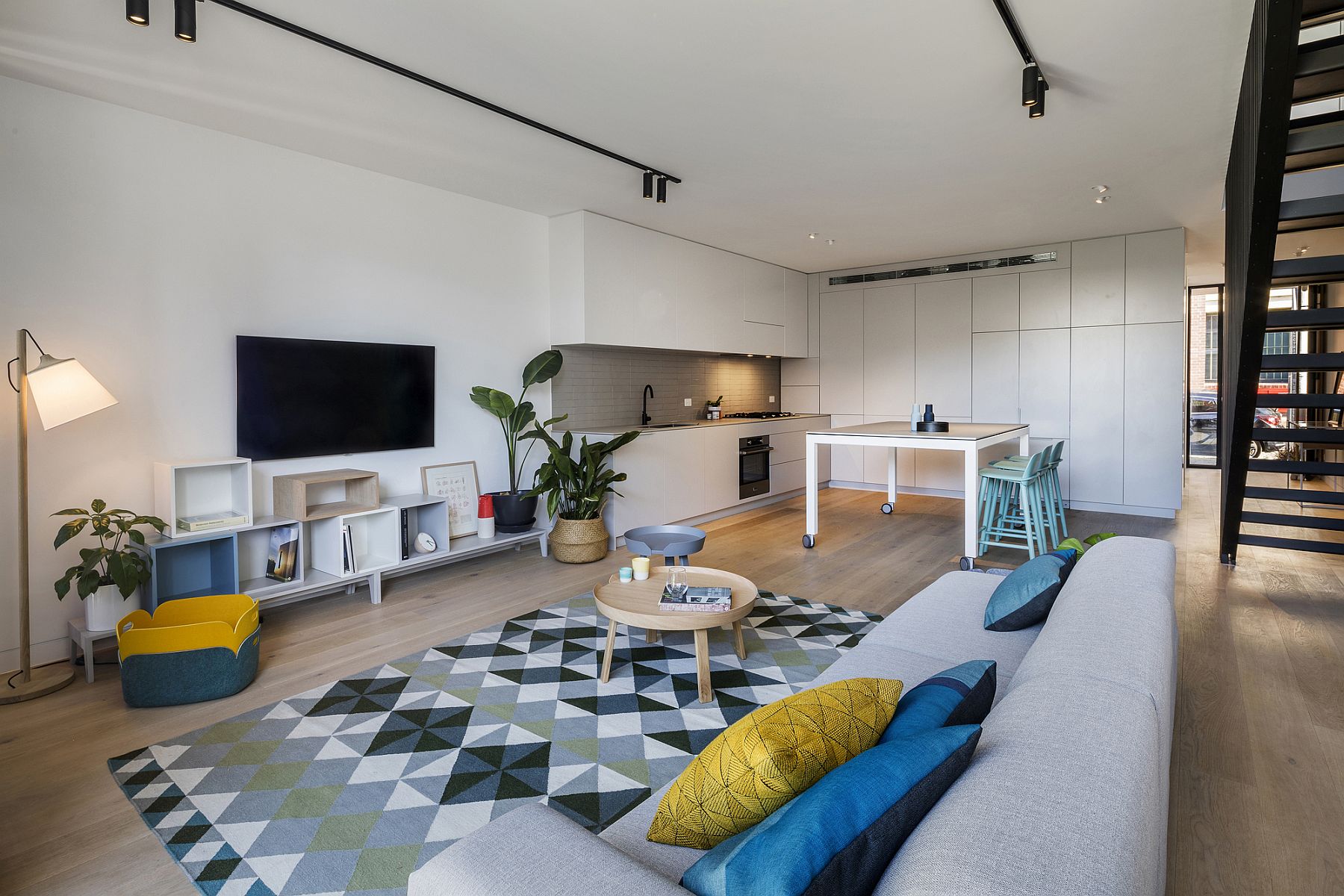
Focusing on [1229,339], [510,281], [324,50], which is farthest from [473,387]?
[1229,339]

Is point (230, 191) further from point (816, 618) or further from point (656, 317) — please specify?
point (816, 618)

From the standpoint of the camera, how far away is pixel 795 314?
25.6 feet

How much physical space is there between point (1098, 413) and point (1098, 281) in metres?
1.17

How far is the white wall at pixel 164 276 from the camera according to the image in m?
3.02

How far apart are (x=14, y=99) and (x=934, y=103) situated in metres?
4.04

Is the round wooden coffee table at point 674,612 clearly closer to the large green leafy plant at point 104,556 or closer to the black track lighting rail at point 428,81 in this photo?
the large green leafy plant at point 104,556

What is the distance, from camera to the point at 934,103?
10.7 feet

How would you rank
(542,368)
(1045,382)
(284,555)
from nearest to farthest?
(284,555)
(542,368)
(1045,382)

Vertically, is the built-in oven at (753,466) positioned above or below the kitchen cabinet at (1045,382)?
below

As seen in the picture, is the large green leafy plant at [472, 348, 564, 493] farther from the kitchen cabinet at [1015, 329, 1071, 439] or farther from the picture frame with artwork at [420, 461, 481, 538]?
the kitchen cabinet at [1015, 329, 1071, 439]

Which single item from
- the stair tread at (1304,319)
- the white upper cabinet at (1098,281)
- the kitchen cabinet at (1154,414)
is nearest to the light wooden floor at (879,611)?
the kitchen cabinet at (1154,414)

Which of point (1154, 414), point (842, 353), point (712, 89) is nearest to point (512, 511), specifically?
point (712, 89)

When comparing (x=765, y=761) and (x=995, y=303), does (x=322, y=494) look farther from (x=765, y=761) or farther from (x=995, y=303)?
(x=995, y=303)

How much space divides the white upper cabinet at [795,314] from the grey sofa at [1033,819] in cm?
625
